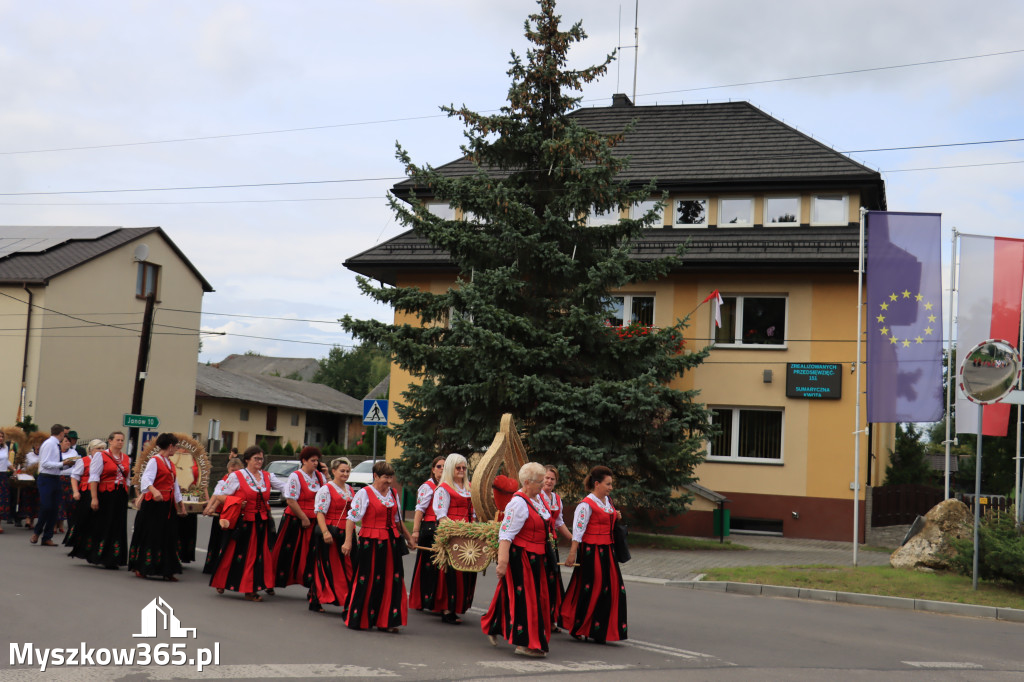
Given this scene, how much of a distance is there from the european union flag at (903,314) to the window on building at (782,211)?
779 centimetres

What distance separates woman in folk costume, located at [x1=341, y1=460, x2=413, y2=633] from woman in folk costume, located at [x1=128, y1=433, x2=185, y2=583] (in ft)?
12.3

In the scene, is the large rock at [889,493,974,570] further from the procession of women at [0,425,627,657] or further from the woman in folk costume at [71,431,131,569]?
the woman in folk costume at [71,431,131,569]

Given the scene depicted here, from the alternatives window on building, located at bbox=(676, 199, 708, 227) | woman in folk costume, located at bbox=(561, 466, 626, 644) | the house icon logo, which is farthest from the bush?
window on building, located at bbox=(676, 199, 708, 227)

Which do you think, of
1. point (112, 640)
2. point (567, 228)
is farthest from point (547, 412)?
point (112, 640)

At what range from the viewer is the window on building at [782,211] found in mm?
26562

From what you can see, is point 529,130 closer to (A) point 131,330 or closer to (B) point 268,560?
(B) point 268,560

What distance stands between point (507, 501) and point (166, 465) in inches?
217

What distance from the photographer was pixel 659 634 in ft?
33.5

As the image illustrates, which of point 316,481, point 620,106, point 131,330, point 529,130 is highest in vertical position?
point 620,106

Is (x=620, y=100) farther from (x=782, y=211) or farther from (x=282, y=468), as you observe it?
(x=282, y=468)

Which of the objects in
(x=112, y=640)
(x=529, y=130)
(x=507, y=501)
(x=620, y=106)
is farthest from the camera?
(x=620, y=106)

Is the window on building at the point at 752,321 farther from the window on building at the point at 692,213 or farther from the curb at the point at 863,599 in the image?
the curb at the point at 863,599

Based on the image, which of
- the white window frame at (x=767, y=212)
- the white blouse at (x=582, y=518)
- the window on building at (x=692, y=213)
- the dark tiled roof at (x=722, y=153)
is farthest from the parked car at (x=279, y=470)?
the white blouse at (x=582, y=518)

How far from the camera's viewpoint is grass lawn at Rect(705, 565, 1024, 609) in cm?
1423
